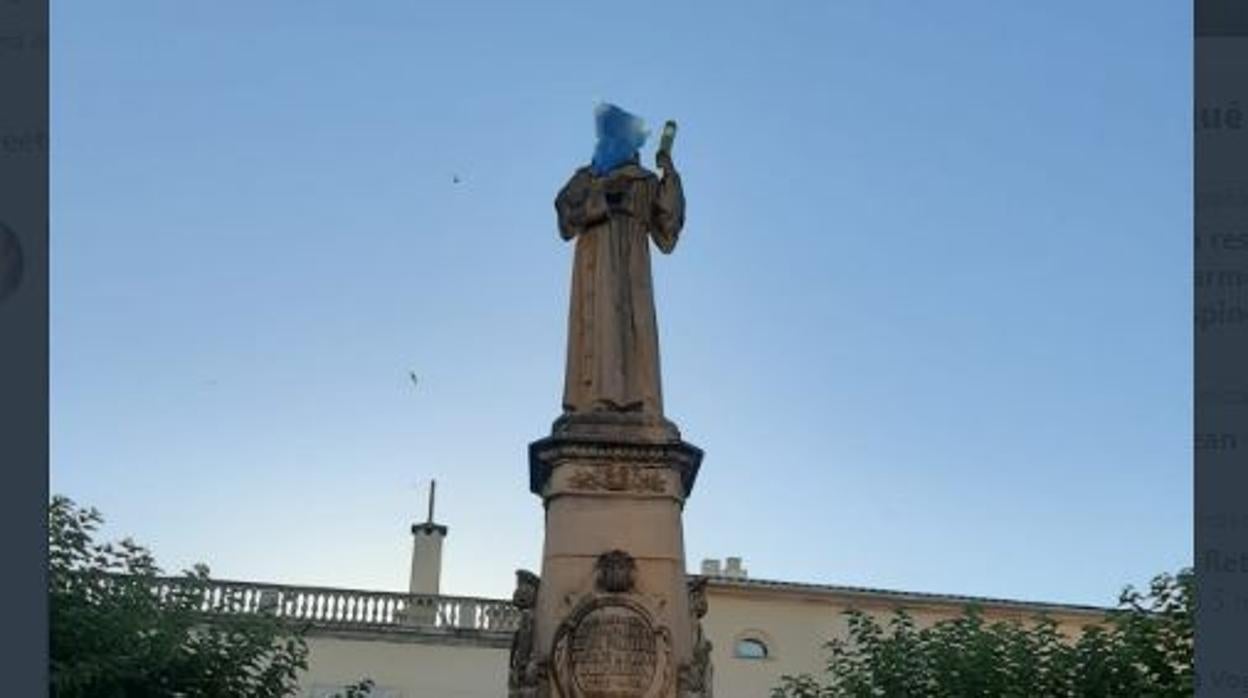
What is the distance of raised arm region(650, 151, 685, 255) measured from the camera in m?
12.1

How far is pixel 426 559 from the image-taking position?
31516 millimetres

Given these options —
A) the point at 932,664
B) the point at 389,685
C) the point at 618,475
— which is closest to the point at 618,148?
the point at 618,475

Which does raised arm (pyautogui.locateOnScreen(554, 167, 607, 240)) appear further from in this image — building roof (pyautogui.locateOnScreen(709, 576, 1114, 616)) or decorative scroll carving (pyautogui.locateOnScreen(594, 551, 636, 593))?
building roof (pyautogui.locateOnScreen(709, 576, 1114, 616))

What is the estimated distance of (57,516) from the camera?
57.0 ft

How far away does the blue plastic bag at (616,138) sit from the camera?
1230 cm

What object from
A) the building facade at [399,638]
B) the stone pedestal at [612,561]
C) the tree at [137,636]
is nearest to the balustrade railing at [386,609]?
the building facade at [399,638]

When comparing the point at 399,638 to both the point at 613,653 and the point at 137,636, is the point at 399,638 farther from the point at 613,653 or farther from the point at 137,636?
the point at 613,653

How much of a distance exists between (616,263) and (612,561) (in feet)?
7.98

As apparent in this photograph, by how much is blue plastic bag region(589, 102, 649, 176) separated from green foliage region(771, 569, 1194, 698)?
874 cm

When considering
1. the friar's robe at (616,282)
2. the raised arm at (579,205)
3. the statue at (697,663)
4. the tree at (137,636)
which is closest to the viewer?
the statue at (697,663)

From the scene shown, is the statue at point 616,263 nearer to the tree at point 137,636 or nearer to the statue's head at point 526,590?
the statue's head at point 526,590

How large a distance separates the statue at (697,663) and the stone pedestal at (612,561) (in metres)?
0.04
